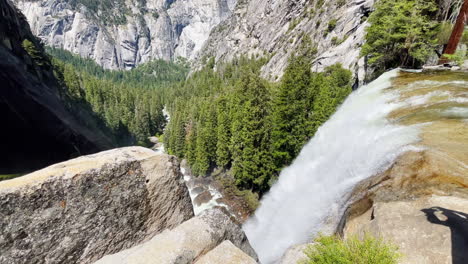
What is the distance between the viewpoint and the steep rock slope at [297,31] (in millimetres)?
48250

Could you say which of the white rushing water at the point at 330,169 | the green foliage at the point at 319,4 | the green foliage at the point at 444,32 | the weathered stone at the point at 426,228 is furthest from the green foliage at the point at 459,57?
the green foliage at the point at 319,4

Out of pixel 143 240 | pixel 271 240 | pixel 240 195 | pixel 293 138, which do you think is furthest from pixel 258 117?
pixel 143 240

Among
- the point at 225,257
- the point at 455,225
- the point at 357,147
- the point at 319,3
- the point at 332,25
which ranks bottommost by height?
the point at 357,147

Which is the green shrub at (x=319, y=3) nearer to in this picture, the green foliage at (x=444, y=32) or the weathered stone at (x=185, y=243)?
the green foliage at (x=444, y=32)

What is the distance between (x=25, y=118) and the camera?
27.2m

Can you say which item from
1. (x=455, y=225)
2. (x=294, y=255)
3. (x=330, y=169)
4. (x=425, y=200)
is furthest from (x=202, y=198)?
(x=455, y=225)

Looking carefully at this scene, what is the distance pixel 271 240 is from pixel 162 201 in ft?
39.3

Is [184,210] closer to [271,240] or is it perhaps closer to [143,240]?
[143,240]

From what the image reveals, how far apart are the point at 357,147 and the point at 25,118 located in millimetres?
36880

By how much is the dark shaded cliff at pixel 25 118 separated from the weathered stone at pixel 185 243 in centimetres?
2705

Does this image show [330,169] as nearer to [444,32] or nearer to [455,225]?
[455,225]

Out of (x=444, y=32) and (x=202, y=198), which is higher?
(x=444, y=32)

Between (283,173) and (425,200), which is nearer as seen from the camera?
(425,200)

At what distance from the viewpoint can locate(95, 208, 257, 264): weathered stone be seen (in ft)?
18.0
